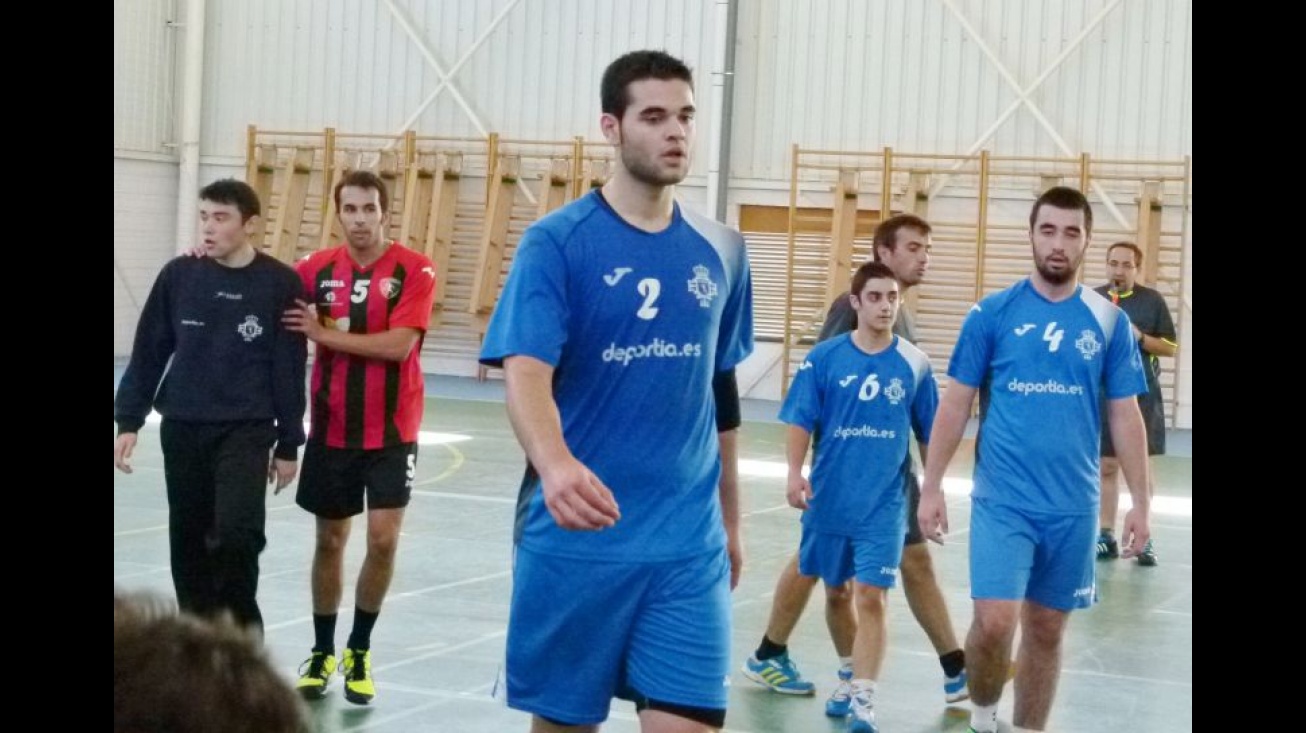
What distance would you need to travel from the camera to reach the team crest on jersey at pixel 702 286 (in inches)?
191

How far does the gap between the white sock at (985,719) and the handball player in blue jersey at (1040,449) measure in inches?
5.4

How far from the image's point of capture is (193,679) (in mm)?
1426

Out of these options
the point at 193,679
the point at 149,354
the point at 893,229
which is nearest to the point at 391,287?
the point at 149,354

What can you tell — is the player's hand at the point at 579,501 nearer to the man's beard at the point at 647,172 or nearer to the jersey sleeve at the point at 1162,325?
the man's beard at the point at 647,172

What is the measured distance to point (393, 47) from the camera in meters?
26.6

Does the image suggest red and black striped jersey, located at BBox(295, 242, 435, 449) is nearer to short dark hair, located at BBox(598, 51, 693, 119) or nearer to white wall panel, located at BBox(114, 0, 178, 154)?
short dark hair, located at BBox(598, 51, 693, 119)

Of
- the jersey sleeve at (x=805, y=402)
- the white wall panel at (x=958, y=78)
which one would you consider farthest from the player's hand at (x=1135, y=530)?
the white wall panel at (x=958, y=78)

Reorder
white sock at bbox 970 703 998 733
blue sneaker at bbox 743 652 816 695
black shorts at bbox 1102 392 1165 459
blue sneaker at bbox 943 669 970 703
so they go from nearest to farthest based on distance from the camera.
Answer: white sock at bbox 970 703 998 733 → blue sneaker at bbox 943 669 970 703 → blue sneaker at bbox 743 652 816 695 → black shorts at bbox 1102 392 1165 459

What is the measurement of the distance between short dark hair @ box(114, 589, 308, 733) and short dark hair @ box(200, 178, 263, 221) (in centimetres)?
604

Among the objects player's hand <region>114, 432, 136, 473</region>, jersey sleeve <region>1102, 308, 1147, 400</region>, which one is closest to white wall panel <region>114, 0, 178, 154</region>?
player's hand <region>114, 432, 136, 473</region>

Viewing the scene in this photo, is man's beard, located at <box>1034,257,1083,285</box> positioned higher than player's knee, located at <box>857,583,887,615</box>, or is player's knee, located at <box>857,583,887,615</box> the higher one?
man's beard, located at <box>1034,257,1083,285</box>

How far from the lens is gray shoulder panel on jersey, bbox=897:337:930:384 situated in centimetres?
782
